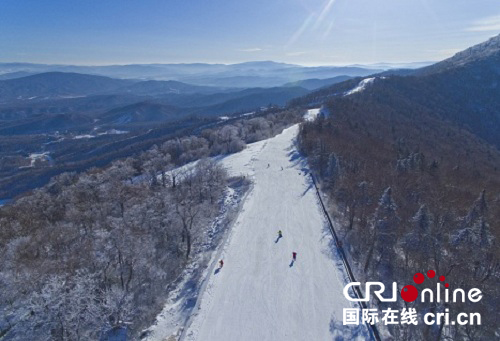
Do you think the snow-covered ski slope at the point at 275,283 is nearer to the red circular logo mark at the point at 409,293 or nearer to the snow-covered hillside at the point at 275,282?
the snow-covered hillside at the point at 275,282

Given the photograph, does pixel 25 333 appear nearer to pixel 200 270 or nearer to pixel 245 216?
pixel 200 270

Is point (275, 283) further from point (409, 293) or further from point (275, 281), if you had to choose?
point (409, 293)

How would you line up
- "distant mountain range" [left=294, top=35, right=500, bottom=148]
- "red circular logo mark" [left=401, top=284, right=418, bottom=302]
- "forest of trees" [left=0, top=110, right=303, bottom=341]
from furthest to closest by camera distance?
"distant mountain range" [left=294, top=35, right=500, bottom=148]
"red circular logo mark" [left=401, top=284, right=418, bottom=302]
"forest of trees" [left=0, top=110, right=303, bottom=341]

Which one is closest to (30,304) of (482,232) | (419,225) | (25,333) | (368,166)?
(25,333)

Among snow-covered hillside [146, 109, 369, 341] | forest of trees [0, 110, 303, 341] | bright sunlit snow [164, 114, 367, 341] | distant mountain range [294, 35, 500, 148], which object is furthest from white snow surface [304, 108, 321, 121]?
bright sunlit snow [164, 114, 367, 341]

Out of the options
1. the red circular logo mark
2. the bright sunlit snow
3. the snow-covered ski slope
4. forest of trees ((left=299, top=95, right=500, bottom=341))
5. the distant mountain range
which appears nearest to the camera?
the snow-covered ski slope

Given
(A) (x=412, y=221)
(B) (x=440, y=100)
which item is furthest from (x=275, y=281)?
(B) (x=440, y=100)

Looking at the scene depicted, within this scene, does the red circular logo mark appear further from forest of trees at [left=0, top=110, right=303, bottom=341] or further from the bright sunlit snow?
forest of trees at [left=0, top=110, right=303, bottom=341]
